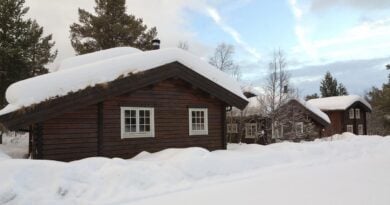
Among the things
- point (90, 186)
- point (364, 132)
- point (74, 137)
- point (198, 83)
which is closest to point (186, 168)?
point (90, 186)

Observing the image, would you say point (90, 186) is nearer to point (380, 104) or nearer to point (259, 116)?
point (259, 116)

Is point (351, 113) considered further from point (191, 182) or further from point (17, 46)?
point (191, 182)

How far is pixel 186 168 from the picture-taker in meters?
10.4

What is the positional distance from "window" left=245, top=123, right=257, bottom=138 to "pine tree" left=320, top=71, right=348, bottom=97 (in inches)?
1200

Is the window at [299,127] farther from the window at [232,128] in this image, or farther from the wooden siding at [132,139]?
the wooden siding at [132,139]

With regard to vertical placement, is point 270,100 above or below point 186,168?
above

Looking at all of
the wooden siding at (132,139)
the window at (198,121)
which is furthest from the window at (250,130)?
the window at (198,121)

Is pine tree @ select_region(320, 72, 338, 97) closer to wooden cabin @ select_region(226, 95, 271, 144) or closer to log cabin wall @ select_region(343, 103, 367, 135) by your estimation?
log cabin wall @ select_region(343, 103, 367, 135)

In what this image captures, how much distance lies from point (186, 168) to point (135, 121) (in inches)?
186

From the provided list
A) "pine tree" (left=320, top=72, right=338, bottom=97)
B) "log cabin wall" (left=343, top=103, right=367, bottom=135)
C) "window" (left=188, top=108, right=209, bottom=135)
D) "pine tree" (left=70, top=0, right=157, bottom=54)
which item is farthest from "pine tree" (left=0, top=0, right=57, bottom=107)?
"pine tree" (left=320, top=72, right=338, bottom=97)

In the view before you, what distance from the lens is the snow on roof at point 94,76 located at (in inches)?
464

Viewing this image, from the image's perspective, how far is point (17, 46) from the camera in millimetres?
25750

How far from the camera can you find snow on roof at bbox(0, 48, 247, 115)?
1179 cm

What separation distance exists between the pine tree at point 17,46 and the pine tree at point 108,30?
19.2 feet
